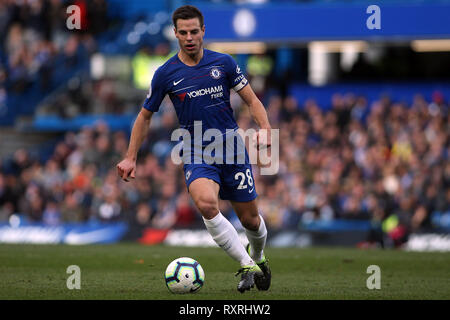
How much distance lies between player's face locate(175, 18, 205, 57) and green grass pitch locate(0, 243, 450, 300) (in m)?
2.39

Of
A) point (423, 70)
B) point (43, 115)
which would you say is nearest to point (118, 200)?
point (43, 115)

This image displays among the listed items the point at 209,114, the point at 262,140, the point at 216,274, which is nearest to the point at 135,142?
the point at 209,114

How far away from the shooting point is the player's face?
8680mm

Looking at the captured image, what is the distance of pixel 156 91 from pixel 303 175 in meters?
12.1

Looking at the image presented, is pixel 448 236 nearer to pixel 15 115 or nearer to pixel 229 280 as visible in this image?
pixel 229 280

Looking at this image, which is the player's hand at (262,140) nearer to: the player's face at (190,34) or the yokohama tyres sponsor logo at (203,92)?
the yokohama tyres sponsor logo at (203,92)

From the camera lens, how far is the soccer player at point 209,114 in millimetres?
8727

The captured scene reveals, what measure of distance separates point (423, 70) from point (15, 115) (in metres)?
12.7

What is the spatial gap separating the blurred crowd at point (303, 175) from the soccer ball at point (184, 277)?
987 centimetres

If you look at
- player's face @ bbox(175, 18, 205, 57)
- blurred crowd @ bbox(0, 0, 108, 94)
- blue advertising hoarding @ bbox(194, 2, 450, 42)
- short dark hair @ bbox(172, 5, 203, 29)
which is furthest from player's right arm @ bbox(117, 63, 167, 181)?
blurred crowd @ bbox(0, 0, 108, 94)

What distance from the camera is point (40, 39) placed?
29.7 m

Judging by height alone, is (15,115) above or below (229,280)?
above

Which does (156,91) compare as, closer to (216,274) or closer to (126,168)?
(126,168)
